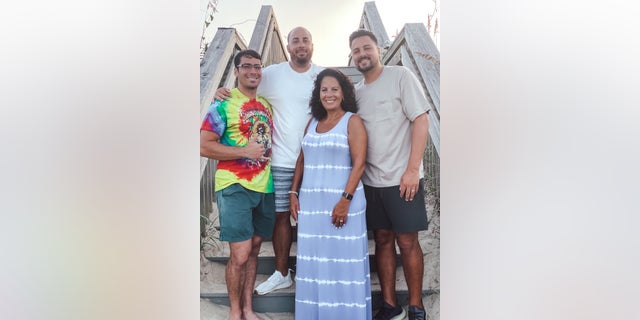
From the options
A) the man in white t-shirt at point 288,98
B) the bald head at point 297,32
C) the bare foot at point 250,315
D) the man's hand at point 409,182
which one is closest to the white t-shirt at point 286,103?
the man in white t-shirt at point 288,98

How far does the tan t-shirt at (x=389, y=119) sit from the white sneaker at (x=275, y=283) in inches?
24.0

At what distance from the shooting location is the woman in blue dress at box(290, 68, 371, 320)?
9.08ft

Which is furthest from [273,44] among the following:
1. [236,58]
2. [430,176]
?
[430,176]

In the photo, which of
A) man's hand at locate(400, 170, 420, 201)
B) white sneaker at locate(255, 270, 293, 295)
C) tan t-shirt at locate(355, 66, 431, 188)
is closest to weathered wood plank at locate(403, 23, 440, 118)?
tan t-shirt at locate(355, 66, 431, 188)

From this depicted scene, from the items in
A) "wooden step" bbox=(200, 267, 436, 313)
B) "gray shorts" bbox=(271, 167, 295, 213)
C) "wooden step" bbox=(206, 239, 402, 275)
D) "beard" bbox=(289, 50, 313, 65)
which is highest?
"beard" bbox=(289, 50, 313, 65)

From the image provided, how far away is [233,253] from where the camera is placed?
286cm

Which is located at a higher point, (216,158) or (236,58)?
(236,58)

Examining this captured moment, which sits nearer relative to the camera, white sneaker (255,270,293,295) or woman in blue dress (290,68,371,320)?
woman in blue dress (290,68,371,320)

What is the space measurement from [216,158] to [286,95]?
45cm

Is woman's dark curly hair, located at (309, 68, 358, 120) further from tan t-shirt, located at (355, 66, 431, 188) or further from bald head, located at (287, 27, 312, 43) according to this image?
bald head, located at (287, 27, 312, 43)

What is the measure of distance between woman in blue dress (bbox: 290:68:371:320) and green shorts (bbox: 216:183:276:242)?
0.18 m

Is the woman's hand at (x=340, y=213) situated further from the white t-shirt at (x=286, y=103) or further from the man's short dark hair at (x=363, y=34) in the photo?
the man's short dark hair at (x=363, y=34)

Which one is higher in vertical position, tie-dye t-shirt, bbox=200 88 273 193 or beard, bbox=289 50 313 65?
beard, bbox=289 50 313 65
